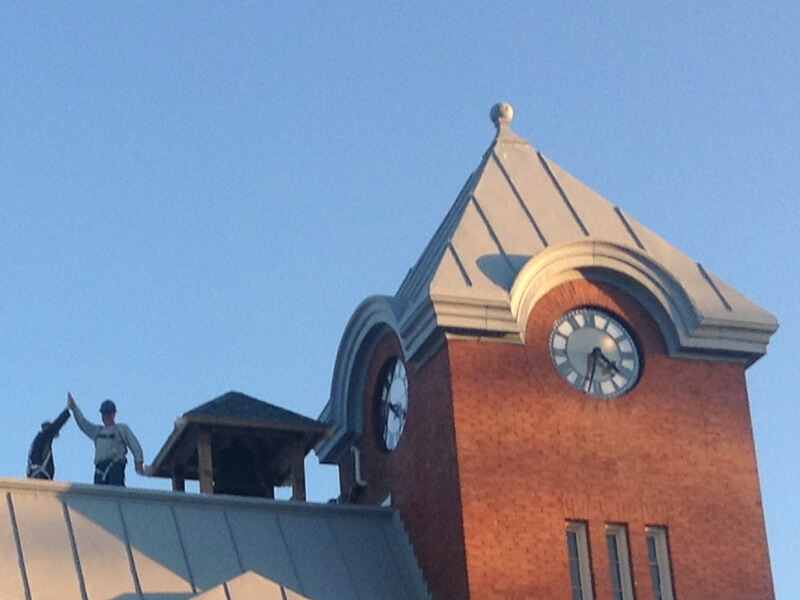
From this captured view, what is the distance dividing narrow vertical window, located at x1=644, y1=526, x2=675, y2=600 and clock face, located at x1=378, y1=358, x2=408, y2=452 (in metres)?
Answer: 3.88

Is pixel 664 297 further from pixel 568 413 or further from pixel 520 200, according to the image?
pixel 520 200

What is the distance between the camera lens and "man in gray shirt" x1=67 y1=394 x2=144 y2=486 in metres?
27.9

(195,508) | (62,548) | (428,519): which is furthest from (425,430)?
(62,548)

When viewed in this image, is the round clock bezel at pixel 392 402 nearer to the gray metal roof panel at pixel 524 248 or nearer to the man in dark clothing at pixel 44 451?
the gray metal roof panel at pixel 524 248

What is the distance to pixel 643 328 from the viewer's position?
27.9 metres

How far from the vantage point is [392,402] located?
2898 centimetres

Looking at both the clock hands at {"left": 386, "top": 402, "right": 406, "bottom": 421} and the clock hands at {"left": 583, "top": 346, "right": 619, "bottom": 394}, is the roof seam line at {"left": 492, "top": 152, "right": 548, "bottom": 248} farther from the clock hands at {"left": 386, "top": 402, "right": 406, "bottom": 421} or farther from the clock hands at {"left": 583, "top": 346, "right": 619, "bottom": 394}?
the clock hands at {"left": 386, "top": 402, "right": 406, "bottom": 421}

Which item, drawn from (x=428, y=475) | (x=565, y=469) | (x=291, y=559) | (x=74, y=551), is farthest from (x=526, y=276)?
(x=74, y=551)

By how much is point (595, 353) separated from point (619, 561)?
2898mm

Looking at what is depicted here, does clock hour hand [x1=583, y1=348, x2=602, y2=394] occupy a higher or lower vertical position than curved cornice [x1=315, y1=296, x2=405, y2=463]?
lower

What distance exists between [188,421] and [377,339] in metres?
2.96

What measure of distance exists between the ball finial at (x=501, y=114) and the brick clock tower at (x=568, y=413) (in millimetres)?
1746

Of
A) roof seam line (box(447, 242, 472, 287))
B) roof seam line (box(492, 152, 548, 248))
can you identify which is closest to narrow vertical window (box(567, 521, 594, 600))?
roof seam line (box(447, 242, 472, 287))

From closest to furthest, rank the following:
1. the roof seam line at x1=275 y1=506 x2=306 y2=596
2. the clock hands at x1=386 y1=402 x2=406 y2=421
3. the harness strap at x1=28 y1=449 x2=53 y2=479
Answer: the roof seam line at x1=275 y1=506 x2=306 y2=596 → the clock hands at x1=386 y1=402 x2=406 y2=421 → the harness strap at x1=28 y1=449 x2=53 y2=479
